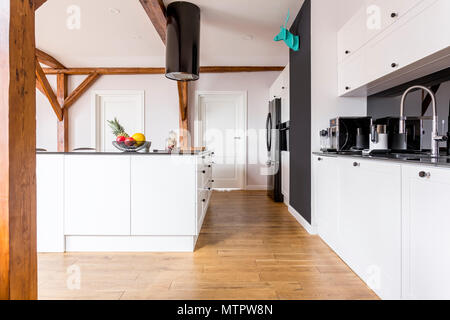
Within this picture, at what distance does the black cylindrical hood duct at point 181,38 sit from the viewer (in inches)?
121

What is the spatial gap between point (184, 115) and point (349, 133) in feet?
11.6

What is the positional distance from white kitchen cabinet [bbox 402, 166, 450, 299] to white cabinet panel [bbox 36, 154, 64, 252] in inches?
93.6

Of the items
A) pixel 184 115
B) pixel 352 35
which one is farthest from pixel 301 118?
pixel 184 115

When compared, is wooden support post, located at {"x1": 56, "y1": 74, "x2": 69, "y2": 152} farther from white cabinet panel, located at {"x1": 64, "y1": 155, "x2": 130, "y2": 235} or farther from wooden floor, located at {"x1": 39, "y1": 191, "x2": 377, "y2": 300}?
wooden floor, located at {"x1": 39, "y1": 191, "x2": 377, "y2": 300}

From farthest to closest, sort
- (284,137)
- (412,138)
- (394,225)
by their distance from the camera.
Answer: (284,137) → (412,138) → (394,225)

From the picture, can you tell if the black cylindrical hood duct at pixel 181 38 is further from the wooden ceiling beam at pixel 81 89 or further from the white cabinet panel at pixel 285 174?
the wooden ceiling beam at pixel 81 89

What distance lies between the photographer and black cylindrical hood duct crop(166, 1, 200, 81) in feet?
10.1

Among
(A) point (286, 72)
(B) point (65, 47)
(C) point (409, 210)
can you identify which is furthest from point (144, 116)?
(C) point (409, 210)

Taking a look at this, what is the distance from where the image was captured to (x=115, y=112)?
5.79 meters

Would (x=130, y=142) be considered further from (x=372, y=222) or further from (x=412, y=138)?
(x=412, y=138)

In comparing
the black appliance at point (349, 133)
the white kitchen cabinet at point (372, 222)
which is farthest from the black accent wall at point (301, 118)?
the white kitchen cabinet at point (372, 222)

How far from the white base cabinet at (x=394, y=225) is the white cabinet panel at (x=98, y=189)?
66.7 inches

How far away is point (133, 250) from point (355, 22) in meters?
2.74

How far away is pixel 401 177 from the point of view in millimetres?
1313
